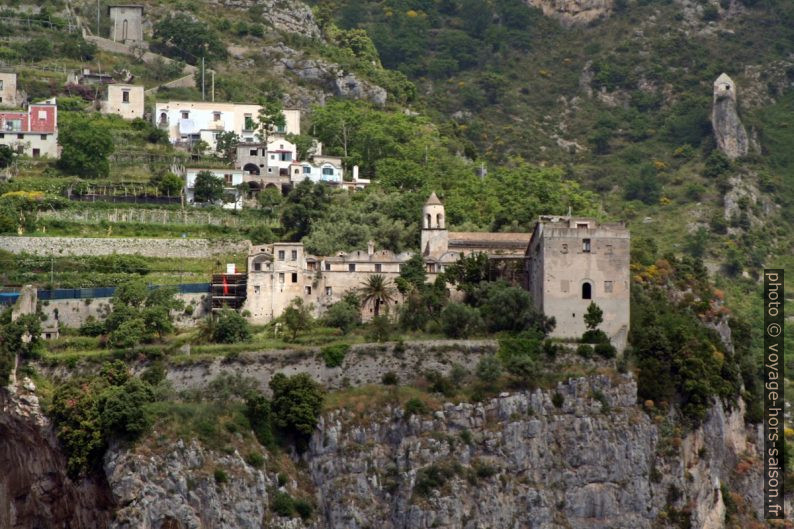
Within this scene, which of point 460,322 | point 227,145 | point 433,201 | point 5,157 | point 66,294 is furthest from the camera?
point 227,145

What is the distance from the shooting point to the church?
99.7m

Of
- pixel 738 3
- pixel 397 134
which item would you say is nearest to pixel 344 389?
pixel 397 134

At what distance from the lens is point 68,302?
336 feet

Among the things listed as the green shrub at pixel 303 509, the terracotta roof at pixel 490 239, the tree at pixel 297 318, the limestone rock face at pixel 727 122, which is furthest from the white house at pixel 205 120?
the green shrub at pixel 303 509

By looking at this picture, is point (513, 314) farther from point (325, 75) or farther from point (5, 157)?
point (325, 75)

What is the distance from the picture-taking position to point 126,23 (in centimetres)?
14638

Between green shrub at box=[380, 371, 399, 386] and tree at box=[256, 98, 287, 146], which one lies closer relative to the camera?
green shrub at box=[380, 371, 399, 386]

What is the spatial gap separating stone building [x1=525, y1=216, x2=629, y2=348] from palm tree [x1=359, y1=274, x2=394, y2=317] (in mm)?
7198

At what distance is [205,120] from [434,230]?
24.0 meters

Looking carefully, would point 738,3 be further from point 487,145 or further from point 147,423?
point 147,423

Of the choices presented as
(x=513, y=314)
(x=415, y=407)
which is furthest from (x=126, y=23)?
(x=415, y=407)

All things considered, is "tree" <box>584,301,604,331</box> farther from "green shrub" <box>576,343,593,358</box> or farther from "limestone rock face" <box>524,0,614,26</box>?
"limestone rock face" <box>524,0,614,26</box>

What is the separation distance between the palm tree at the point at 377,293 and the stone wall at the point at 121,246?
994 cm

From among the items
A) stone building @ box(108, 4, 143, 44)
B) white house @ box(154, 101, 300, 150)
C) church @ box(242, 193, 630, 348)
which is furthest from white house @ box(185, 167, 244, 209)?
stone building @ box(108, 4, 143, 44)
